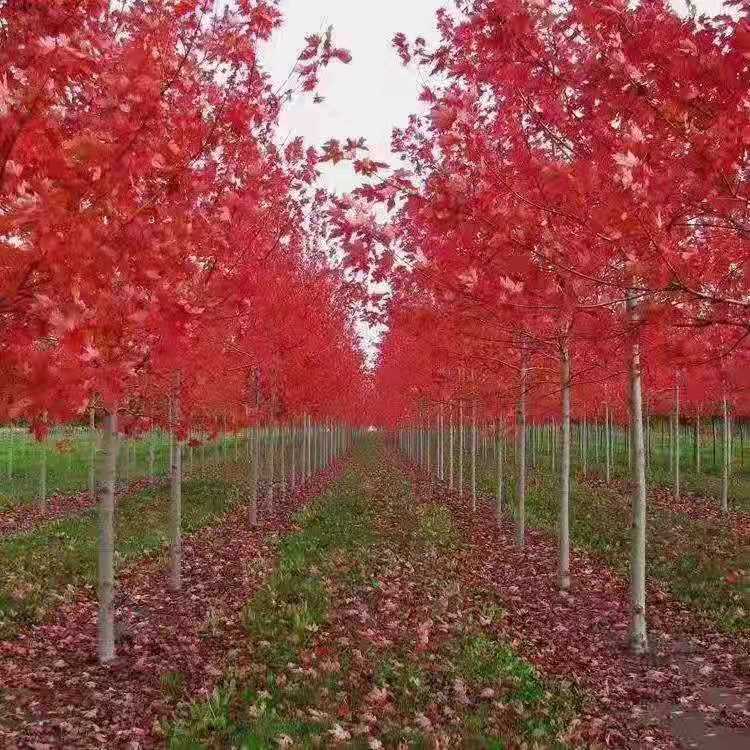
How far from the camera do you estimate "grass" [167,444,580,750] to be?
4.93 m

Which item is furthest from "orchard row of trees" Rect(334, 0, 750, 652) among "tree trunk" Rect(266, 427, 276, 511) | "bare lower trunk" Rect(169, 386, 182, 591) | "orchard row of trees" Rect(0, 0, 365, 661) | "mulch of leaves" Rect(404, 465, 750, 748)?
"tree trunk" Rect(266, 427, 276, 511)

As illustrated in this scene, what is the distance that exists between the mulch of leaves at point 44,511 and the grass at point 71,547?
0.99 m

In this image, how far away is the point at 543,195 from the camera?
5.31 m

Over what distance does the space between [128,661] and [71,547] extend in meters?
5.38

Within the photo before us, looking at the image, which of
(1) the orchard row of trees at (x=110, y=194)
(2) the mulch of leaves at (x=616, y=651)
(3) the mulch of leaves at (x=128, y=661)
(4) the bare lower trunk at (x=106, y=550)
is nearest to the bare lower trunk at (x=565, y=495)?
(2) the mulch of leaves at (x=616, y=651)

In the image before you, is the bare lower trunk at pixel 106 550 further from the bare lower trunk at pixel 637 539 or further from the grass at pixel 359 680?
the bare lower trunk at pixel 637 539

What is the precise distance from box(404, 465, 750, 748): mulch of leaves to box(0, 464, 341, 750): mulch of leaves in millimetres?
3210

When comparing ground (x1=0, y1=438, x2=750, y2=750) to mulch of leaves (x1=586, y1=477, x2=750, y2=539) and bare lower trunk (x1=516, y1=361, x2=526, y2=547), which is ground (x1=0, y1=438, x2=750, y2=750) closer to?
bare lower trunk (x1=516, y1=361, x2=526, y2=547)

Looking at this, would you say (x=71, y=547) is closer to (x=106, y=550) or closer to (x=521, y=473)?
(x=106, y=550)

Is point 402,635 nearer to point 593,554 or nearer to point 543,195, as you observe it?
point 543,195

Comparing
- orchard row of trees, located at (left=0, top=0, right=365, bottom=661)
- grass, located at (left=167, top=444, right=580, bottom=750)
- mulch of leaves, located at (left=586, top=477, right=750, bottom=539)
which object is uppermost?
orchard row of trees, located at (left=0, top=0, right=365, bottom=661)

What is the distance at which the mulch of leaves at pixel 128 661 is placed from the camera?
17.5 ft

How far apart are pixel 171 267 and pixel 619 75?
292cm

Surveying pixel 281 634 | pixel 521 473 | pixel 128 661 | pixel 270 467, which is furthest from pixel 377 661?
pixel 270 467
